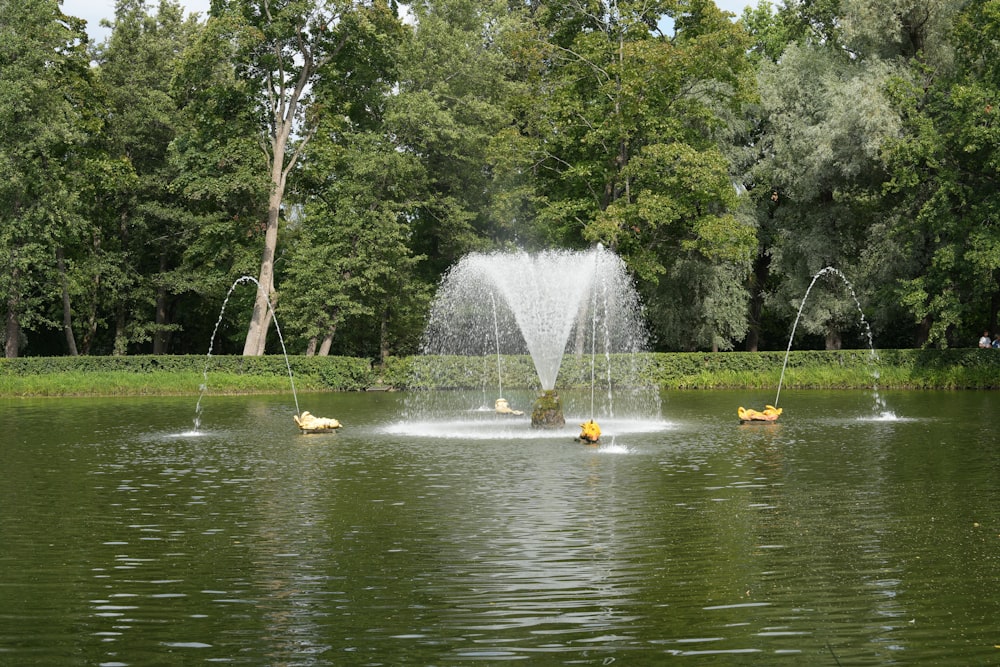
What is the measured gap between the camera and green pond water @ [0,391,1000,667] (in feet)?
29.2

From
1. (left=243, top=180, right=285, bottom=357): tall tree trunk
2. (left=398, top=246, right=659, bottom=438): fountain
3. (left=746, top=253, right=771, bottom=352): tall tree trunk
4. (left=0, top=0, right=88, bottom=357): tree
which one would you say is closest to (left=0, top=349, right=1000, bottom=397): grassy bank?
(left=398, top=246, right=659, bottom=438): fountain

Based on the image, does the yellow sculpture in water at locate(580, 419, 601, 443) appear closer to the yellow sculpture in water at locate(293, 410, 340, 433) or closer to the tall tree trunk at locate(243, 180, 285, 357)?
the yellow sculpture in water at locate(293, 410, 340, 433)

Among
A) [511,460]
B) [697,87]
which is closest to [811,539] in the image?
[511,460]

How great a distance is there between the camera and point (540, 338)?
107 feet

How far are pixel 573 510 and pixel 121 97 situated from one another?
173ft

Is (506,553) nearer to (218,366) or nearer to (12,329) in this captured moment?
(218,366)

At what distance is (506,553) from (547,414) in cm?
1620

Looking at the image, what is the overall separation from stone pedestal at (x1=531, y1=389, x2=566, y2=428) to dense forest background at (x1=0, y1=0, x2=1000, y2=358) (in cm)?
2230

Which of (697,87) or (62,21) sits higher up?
(62,21)

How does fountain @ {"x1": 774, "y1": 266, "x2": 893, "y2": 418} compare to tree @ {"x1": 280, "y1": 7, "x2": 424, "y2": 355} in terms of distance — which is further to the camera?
tree @ {"x1": 280, "y1": 7, "x2": 424, "y2": 355}

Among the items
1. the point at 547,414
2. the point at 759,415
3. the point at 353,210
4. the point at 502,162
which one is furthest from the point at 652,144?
the point at 547,414

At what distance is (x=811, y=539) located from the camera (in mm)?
12977

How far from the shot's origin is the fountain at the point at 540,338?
32.4 m

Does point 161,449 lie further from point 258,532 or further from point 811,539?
point 811,539
